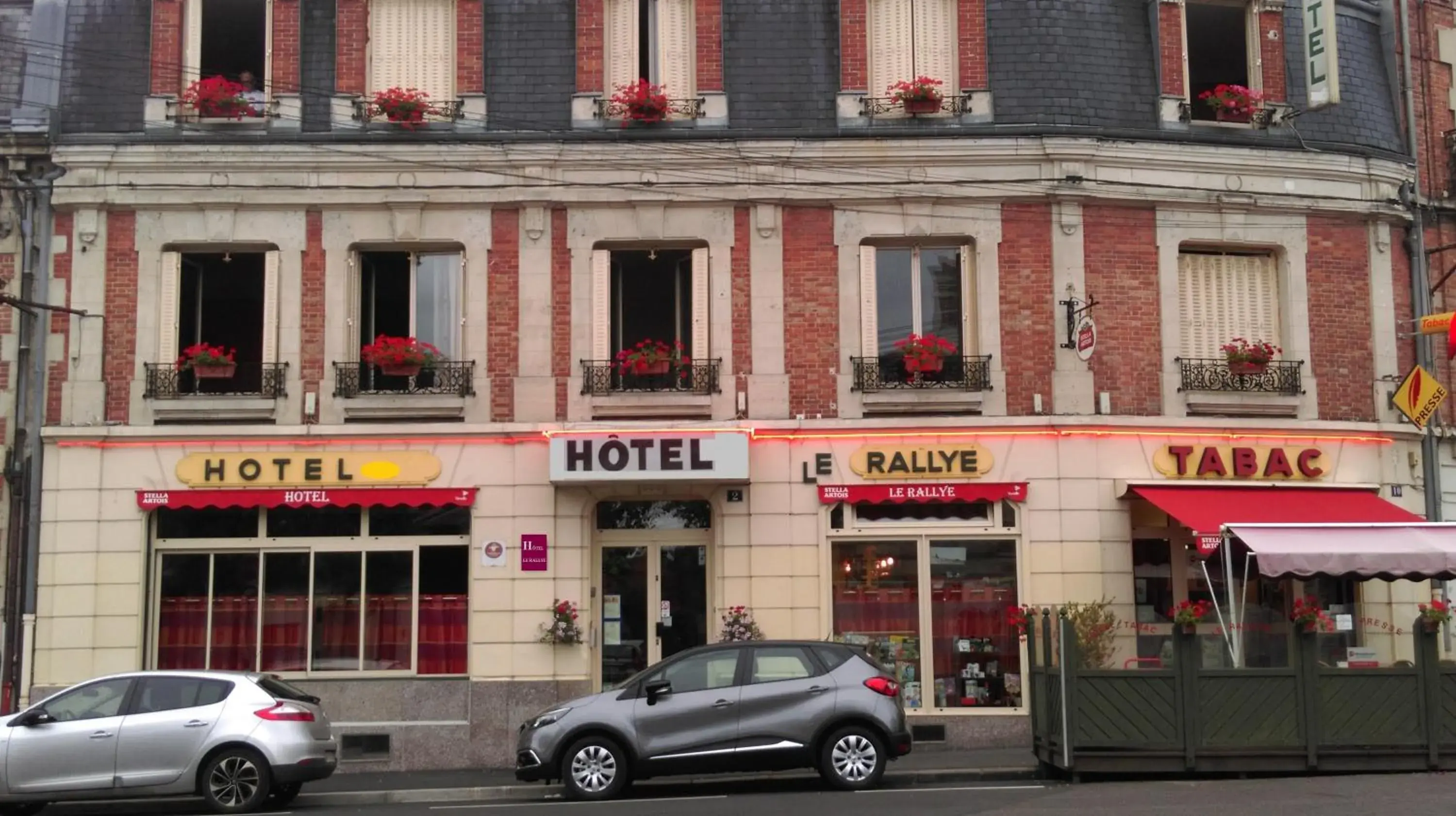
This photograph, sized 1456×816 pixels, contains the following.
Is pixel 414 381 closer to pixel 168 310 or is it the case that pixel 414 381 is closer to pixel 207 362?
pixel 207 362

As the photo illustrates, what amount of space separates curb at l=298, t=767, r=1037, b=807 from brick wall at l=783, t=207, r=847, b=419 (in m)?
4.69

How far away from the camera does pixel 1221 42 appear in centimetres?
2003

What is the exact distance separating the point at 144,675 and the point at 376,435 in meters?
4.45

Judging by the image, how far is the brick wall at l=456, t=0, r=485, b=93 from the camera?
19203mm

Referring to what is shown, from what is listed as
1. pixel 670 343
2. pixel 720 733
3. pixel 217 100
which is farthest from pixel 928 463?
pixel 217 100

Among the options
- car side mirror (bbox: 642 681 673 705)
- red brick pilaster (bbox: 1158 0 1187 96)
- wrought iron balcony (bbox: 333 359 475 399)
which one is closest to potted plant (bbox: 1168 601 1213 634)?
car side mirror (bbox: 642 681 673 705)

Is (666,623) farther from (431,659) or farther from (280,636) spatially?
(280,636)

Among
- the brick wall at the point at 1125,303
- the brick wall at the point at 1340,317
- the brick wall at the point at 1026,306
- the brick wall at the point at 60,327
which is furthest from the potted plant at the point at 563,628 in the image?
the brick wall at the point at 1340,317

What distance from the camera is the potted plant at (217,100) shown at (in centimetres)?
1897

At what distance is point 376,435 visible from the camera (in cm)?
1848

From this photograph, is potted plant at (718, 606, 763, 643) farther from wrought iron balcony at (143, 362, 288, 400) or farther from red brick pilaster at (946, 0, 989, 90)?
red brick pilaster at (946, 0, 989, 90)

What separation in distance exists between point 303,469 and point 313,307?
199 cm

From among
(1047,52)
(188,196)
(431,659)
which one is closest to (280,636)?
(431,659)

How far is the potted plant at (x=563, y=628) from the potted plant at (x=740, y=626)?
5.59 ft
